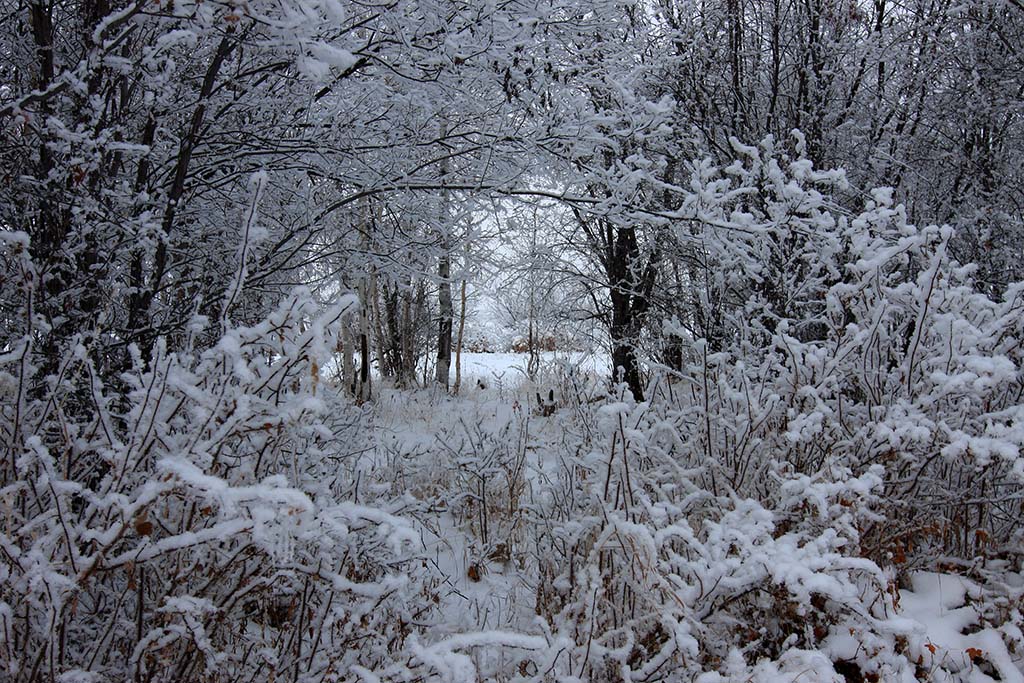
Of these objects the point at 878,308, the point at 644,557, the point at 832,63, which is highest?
the point at 832,63

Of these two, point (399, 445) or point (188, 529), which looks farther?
point (399, 445)

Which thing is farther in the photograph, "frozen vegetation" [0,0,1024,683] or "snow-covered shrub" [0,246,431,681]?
"frozen vegetation" [0,0,1024,683]

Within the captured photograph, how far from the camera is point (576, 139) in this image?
3.54m

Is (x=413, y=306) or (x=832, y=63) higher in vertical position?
(x=832, y=63)

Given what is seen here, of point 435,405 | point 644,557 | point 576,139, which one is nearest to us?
point 644,557

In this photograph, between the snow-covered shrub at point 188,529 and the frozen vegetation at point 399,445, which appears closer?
the snow-covered shrub at point 188,529

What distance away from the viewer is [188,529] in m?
1.86

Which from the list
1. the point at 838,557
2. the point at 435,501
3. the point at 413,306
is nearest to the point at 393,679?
the point at 838,557

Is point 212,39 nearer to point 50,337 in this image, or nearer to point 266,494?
point 50,337

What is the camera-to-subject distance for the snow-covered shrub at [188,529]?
Answer: 5.28 ft

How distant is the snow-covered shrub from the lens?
5.28 ft

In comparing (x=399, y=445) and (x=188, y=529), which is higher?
(x=188, y=529)

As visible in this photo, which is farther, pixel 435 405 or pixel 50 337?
pixel 435 405

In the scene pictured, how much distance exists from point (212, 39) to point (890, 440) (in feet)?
11.1
